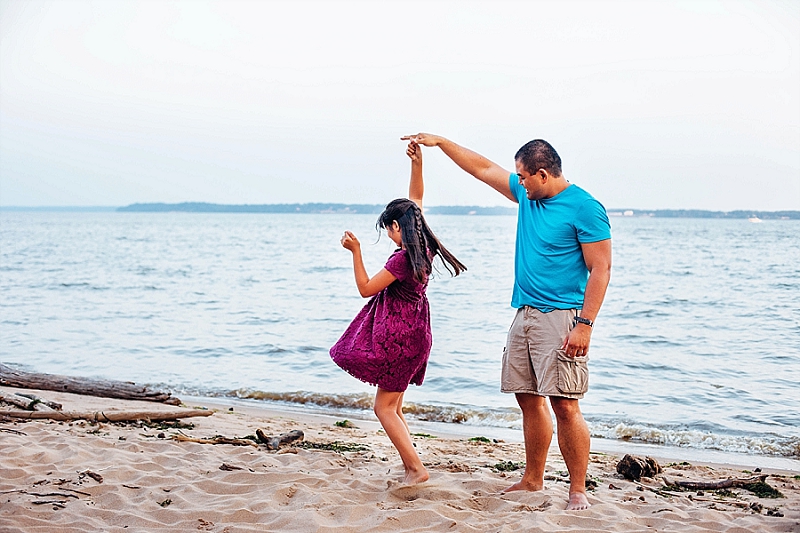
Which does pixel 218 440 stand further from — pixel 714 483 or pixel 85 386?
pixel 714 483

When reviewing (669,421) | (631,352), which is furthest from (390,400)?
(631,352)

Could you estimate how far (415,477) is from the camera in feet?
14.8

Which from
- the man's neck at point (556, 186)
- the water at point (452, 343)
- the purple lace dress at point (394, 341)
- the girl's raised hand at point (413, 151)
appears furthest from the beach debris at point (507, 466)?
the water at point (452, 343)

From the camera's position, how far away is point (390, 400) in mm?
4480

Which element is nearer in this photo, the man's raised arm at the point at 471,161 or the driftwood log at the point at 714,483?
the man's raised arm at the point at 471,161

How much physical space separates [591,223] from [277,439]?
3186 mm

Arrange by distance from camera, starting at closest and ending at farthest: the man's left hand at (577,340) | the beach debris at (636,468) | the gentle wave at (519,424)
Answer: the man's left hand at (577,340), the beach debris at (636,468), the gentle wave at (519,424)

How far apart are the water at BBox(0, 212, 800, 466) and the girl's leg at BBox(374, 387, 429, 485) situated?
3837 millimetres

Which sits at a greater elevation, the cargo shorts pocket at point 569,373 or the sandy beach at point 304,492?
the cargo shorts pocket at point 569,373

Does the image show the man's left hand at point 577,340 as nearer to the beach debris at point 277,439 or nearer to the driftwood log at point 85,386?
the beach debris at point 277,439

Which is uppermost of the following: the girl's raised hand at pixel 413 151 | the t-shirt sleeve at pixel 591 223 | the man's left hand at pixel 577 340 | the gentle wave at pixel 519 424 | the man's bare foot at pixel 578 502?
the girl's raised hand at pixel 413 151

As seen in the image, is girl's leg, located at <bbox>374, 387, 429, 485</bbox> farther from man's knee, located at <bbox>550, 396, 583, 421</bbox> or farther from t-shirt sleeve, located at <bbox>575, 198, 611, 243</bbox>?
t-shirt sleeve, located at <bbox>575, 198, 611, 243</bbox>

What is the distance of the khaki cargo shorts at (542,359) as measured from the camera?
401cm

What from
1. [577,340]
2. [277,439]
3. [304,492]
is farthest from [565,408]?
[277,439]
